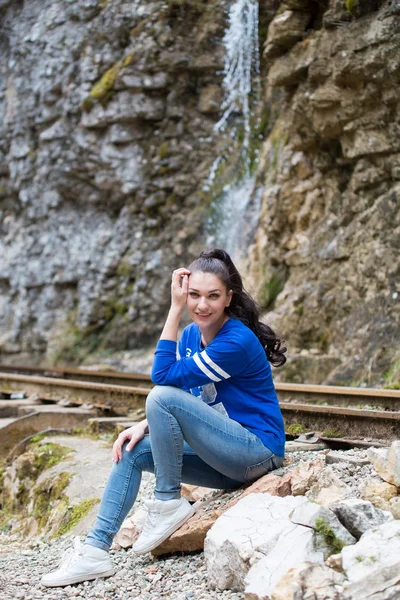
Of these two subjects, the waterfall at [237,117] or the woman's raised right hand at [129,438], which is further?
the waterfall at [237,117]

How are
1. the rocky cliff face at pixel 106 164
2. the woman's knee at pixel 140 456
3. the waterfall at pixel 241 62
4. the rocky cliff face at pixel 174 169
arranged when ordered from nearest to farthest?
the woman's knee at pixel 140 456 < the rocky cliff face at pixel 174 169 < the waterfall at pixel 241 62 < the rocky cliff face at pixel 106 164

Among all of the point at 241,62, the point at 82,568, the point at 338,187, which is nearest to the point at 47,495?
the point at 82,568

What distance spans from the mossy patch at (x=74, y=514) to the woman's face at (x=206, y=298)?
176 cm

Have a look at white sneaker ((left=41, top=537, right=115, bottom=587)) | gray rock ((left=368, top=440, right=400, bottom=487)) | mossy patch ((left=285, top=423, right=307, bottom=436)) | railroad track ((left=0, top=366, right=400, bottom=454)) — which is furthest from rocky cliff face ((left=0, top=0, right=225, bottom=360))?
gray rock ((left=368, top=440, right=400, bottom=487))

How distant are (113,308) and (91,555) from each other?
Answer: 14022mm

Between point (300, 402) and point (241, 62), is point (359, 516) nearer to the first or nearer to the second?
point (300, 402)

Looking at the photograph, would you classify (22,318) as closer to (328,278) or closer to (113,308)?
(113,308)

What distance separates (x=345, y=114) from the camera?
10.4m

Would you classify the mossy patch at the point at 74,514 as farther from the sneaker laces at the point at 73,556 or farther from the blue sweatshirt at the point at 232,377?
the blue sweatshirt at the point at 232,377

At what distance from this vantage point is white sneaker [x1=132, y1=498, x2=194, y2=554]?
3.38 metres

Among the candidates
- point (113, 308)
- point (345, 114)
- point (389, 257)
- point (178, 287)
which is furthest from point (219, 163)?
point (178, 287)

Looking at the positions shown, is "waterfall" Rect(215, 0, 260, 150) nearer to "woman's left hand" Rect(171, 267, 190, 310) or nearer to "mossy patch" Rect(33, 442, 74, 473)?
"mossy patch" Rect(33, 442, 74, 473)

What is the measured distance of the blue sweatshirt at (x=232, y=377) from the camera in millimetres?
3385

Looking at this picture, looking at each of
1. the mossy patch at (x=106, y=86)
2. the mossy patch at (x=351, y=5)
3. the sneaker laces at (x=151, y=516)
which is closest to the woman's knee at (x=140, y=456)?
the sneaker laces at (x=151, y=516)
